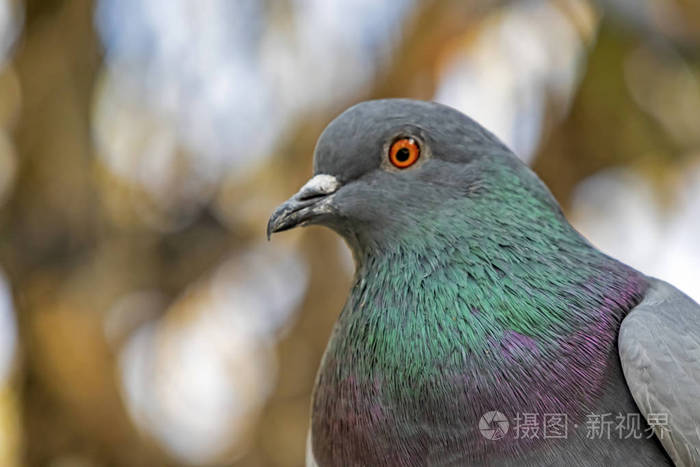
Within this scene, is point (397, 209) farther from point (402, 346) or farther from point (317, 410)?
point (317, 410)

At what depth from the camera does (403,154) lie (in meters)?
2.40

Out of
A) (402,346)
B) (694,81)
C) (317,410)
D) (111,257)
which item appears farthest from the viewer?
(111,257)

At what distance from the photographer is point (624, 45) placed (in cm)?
565

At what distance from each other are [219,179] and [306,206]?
12.6ft

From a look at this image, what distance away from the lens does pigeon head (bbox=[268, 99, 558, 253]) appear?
2350 millimetres

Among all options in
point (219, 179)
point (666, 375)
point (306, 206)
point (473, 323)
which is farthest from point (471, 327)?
point (219, 179)

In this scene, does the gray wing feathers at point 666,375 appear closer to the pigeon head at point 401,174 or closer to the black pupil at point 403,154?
the pigeon head at point 401,174

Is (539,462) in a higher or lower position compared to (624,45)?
lower

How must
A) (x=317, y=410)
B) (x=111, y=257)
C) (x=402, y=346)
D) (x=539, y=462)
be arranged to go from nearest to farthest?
(x=539, y=462) < (x=402, y=346) < (x=317, y=410) < (x=111, y=257)

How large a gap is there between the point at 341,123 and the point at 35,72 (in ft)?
14.3

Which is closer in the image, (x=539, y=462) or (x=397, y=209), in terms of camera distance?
(x=539, y=462)

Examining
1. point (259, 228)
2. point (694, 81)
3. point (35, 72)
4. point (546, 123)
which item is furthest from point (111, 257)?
point (694, 81)

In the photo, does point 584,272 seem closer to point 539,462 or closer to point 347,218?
point 539,462

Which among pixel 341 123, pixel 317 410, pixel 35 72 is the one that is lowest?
pixel 317 410
